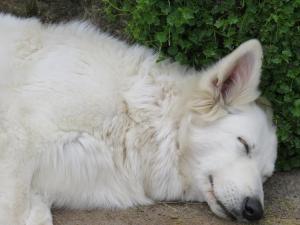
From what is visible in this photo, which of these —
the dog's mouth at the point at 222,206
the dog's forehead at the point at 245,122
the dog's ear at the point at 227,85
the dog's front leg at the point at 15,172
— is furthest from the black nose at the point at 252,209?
the dog's front leg at the point at 15,172

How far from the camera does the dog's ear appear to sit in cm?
458

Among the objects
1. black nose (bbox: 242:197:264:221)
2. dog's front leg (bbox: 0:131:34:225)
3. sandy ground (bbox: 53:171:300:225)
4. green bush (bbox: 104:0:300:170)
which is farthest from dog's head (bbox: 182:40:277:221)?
dog's front leg (bbox: 0:131:34:225)

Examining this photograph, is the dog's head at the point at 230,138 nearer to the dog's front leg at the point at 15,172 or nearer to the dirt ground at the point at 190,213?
the dirt ground at the point at 190,213

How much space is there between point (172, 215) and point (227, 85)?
110 cm

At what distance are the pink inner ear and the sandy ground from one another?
0.95 metres

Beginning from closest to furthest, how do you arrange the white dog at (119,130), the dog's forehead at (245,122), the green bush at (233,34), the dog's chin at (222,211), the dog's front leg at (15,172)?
the dog's front leg at (15,172) < the white dog at (119,130) < the dog's chin at (222,211) < the dog's forehead at (245,122) < the green bush at (233,34)

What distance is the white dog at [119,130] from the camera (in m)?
4.41

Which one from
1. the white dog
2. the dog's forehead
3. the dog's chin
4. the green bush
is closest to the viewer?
the white dog

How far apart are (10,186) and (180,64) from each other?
5.79 ft

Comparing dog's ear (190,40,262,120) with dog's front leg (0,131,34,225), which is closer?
dog's front leg (0,131,34,225)

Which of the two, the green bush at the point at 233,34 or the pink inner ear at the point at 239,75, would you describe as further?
the green bush at the point at 233,34

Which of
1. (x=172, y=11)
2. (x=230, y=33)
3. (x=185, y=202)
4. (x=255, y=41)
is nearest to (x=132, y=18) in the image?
(x=172, y=11)

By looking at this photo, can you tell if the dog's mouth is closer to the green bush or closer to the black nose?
the black nose

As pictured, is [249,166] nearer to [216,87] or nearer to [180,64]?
[216,87]
